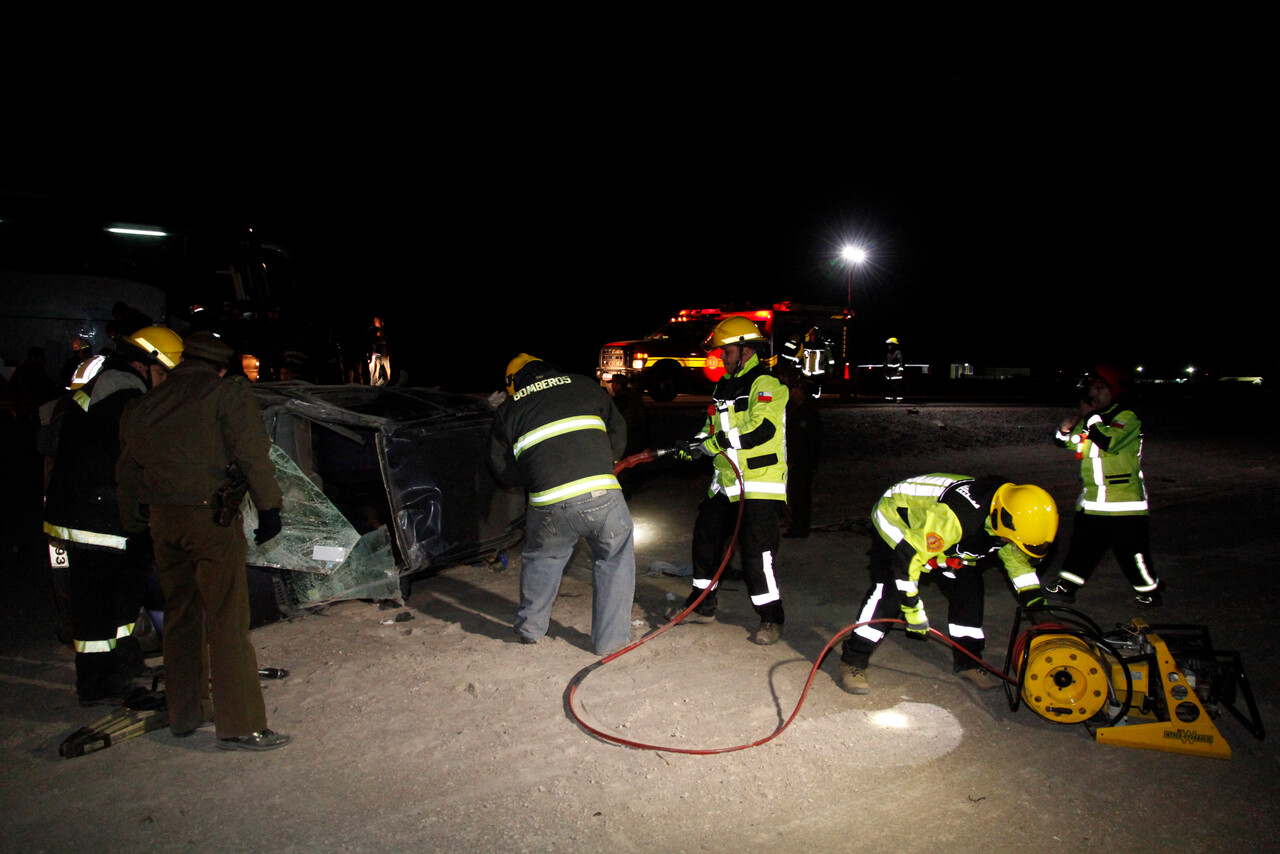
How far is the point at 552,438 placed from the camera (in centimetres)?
443

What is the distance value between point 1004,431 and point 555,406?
1209 centimetres

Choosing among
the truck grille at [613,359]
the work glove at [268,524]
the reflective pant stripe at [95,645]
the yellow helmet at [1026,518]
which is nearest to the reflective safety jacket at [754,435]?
the yellow helmet at [1026,518]

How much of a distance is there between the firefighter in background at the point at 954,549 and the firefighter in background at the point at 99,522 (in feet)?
11.4

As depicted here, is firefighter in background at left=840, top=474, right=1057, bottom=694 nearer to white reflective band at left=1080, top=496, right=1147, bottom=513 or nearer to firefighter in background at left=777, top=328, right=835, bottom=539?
white reflective band at left=1080, top=496, right=1147, bottom=513

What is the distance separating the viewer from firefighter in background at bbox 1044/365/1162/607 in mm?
5305

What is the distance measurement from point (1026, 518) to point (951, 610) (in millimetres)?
768

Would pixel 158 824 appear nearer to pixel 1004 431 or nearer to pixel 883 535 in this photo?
pixel 883 535

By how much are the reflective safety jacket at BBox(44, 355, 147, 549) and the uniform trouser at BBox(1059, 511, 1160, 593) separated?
18.7ft

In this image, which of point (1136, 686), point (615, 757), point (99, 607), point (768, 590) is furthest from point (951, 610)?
point (99, 607)

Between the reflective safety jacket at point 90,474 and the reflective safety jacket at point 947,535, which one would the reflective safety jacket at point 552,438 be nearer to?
the reflective safety jacket at point 947,535

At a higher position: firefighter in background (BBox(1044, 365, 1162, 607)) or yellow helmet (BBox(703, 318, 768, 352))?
yellow helmet (BBox(703, 318, 768, 352))

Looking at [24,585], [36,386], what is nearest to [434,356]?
[36,386]

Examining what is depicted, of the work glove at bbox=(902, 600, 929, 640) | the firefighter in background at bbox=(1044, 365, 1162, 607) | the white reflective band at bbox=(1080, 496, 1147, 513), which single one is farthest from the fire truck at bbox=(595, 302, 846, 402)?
the work glove at bbox=(902, 600, 929, 640)

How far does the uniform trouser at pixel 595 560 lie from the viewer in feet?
14.5
